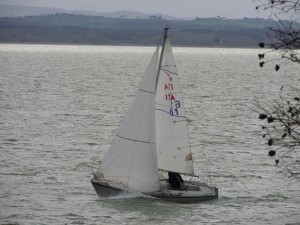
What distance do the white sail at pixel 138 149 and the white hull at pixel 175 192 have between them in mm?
328

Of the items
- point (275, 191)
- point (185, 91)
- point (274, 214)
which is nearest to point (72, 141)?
point (275, 191)

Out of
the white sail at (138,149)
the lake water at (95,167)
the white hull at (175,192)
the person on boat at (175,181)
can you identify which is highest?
the white sail at (138,149)

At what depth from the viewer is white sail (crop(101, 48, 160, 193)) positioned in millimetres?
30844

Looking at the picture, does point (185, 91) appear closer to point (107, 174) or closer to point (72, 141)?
point (72, 141)

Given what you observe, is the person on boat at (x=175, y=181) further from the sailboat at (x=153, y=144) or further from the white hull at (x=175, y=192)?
the white hull at (x=175, y=192)

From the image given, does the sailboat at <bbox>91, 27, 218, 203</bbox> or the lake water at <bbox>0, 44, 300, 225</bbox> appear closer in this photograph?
the sailboat at <bbox>91, 27, 218, 203</bbox>

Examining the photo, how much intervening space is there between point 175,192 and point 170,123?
3109 millimetres

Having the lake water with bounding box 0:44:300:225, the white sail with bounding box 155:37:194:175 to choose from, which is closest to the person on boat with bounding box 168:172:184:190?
the white sail with bounding box 155:37:194:175

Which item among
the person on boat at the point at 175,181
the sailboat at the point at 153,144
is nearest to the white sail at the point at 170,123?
the sailboat at the point at 153,144

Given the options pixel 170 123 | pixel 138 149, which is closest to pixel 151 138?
pixel 138 149

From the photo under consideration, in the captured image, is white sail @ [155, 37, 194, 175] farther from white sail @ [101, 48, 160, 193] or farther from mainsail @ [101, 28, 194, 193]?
white sail @ [101, 48, 160, 193]

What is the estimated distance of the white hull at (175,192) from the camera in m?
31.9

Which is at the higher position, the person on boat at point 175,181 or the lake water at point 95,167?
the person on boat at point 175,181

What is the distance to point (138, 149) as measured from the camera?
3125cm
